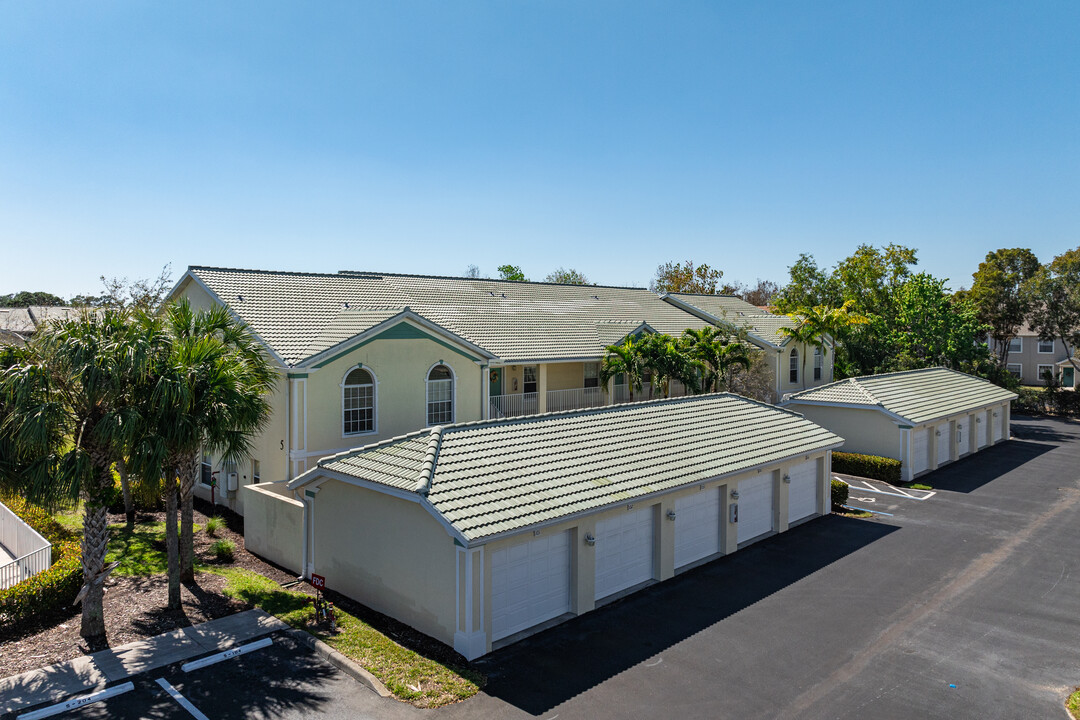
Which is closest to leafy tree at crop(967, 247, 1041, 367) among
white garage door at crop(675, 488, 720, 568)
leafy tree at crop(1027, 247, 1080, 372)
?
leafy tree at crop(1027, 247, 1080, 372)

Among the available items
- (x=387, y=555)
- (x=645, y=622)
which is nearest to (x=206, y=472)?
(x=387, y=555)

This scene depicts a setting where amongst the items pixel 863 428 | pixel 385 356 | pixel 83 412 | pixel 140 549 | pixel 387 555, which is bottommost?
pixel 140 549

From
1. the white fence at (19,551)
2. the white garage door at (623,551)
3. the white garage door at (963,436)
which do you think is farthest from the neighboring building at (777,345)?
the white fence at (19,551)

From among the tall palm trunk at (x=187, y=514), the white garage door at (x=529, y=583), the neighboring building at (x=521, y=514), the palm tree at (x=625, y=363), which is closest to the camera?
the neighboring building at (x=521, y=514)

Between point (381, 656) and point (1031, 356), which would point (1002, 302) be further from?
point (381, 656)

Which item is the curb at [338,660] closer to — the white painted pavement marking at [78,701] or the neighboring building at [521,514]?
the neighboring building at [521,514]

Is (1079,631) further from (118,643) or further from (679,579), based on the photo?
(118,643)

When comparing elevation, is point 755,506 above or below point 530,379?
below
